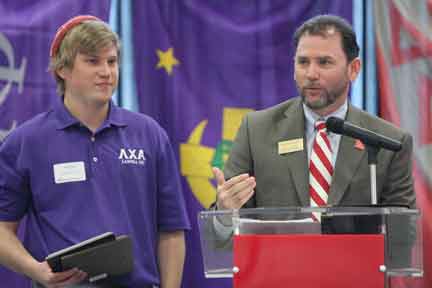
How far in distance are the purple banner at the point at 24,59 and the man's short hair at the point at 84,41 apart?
4.54ft

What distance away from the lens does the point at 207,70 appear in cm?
518

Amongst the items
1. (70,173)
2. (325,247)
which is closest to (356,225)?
(325,247)

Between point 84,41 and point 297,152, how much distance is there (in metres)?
1.02

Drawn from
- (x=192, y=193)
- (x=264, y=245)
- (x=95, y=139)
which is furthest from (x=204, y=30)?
(x=264, y=245)

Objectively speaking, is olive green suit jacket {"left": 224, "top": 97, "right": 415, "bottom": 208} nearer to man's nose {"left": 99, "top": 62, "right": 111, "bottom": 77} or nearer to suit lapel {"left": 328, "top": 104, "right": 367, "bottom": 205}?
suit lapel {"left": 328, "top": 104, "right": 367, "bottom": 205}

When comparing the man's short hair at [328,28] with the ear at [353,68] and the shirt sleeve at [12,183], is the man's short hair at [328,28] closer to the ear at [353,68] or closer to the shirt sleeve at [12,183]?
the ear at [353,68]

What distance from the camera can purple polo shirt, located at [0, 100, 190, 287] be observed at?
329 centimetres

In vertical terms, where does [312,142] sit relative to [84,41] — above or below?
below

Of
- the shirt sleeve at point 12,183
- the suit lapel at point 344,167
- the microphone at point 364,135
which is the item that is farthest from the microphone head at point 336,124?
the shirt sleeve at point 12,183

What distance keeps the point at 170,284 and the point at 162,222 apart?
0.28 metres

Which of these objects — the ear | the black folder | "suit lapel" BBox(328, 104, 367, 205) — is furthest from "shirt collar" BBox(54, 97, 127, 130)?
the ear

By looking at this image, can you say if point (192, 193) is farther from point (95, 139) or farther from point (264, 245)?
point (264, 245)

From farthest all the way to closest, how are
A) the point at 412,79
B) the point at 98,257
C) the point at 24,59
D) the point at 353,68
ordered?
the point at 412,79, the point at 24,59, the point at 353,68, the point at 98,257

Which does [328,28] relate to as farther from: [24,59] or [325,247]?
[24,59]
